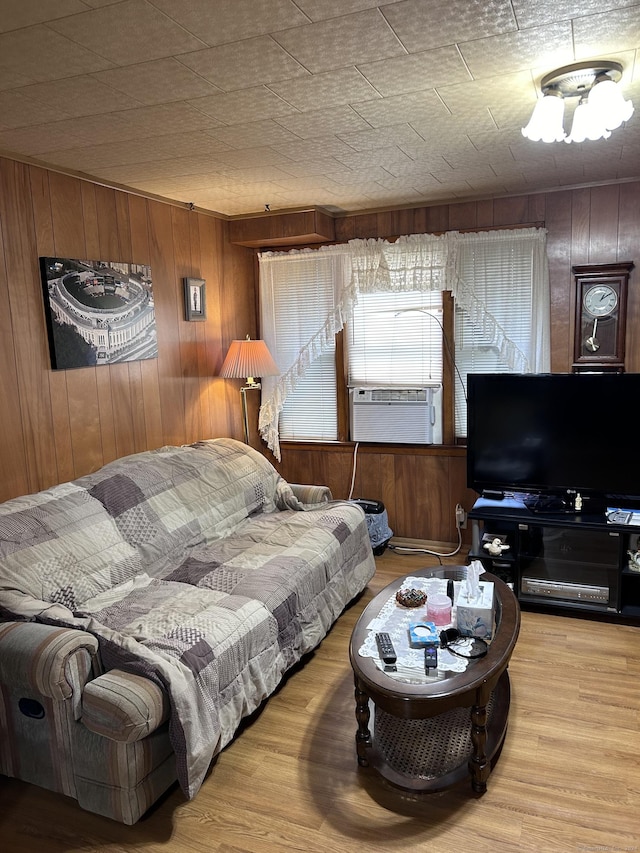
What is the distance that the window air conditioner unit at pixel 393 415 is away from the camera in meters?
4.31

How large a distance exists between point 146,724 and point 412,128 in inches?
94.9

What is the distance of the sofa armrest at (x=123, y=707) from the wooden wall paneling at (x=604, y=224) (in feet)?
11.0

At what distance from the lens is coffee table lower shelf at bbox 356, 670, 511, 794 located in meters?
2.15

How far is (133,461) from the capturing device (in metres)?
3.31

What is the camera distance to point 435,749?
2.33 metres

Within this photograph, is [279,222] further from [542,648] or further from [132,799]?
[132,799]

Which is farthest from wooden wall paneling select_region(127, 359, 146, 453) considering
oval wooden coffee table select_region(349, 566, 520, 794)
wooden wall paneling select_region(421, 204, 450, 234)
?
wooden wall paneling select_region(421, 204, 450, 234)

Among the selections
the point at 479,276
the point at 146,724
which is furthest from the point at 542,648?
the point at 479,276

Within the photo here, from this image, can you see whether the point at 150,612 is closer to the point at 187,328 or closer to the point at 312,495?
the point at 312,495

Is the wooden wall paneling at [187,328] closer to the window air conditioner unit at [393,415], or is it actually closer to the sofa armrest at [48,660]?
the window air conditioner unit at [393,415]

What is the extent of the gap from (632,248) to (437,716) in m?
2.86

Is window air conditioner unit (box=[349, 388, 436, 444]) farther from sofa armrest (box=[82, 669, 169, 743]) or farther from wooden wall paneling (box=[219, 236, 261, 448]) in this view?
sofa armrest (box=[82, 669, 169, 743])

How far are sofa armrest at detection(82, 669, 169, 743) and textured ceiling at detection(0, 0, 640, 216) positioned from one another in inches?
A: 73.9

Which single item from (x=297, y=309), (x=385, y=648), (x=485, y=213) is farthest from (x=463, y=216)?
(x=385, y=648)
